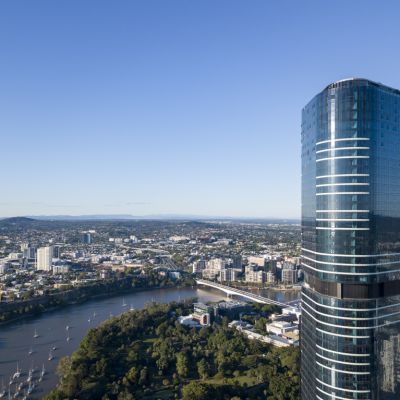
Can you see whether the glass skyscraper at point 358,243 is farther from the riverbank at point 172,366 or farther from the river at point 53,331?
the river at point 53,331

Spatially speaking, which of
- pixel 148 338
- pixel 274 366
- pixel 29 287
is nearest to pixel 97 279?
pixel 29 287

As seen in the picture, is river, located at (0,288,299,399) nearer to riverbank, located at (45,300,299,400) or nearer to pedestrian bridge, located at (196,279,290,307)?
pedestrian bridge, located at (196,279,290,307)

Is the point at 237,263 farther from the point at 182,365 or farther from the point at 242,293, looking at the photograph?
the point at 182,365

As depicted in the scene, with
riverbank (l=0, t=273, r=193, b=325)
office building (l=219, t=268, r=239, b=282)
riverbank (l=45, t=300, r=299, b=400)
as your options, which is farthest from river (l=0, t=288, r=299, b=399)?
office building (l=219, t=268, r=239, b=282)

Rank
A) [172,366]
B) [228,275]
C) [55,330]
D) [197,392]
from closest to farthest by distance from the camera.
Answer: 1. [197,392]
2. [172,366]
3. [55,330]
4. [228,275]

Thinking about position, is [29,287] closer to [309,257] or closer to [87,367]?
[87,367]

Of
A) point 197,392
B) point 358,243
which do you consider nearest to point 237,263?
point 197,392
